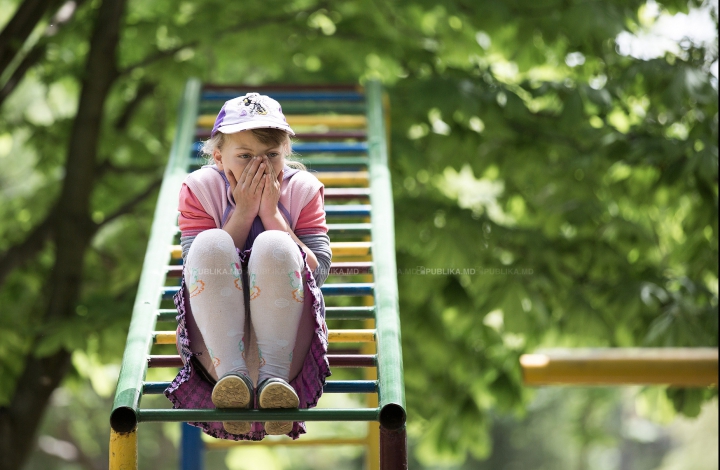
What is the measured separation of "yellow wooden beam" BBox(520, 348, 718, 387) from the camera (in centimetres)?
285

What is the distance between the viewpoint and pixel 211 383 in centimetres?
240

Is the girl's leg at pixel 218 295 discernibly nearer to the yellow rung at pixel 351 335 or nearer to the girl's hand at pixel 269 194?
the girl's hand at pixel 269 194

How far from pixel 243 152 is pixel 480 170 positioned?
261cm

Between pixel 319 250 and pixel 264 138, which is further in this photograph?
pixel 319 250

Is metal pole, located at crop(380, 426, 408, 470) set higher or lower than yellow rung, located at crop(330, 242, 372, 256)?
lower

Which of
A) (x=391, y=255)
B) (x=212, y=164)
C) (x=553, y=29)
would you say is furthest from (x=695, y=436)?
(x=212, y=164)

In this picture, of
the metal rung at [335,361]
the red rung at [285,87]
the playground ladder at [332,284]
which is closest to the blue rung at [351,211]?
the playground ladder at [332,284]

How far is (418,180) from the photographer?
18.1 feet

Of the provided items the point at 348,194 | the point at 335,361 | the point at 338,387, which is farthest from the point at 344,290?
the point at 348,194

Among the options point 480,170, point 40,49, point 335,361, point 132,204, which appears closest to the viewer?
point 335,361

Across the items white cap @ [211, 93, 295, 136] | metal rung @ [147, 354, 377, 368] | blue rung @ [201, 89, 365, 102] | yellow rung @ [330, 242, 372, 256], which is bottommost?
metal rung @ [147, 354, 377, 368]

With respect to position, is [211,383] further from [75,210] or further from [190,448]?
[75,210]

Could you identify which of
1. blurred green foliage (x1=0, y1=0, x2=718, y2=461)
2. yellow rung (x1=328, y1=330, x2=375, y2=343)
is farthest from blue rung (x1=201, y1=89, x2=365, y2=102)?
yellow rung (x1=328, y1=330, x2=375, y2=343)

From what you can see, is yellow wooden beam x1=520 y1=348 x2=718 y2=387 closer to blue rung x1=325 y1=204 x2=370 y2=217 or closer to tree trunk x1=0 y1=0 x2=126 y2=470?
blue rung x1=325 y1=204 x2=370 y2=217
